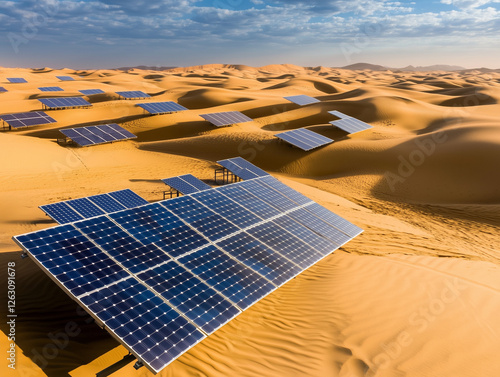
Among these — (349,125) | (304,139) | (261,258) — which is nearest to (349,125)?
(349,125)

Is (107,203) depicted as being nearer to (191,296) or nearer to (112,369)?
(191,296)

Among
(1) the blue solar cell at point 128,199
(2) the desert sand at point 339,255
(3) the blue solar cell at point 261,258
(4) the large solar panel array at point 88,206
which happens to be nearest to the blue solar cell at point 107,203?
(4) the large solar panel array at point 88,206

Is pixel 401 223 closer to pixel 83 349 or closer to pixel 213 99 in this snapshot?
pixel 83 349

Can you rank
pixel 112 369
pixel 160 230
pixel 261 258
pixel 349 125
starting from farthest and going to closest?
pixel 349 125 → pixel 261 258 → pixel 160 230 → pixel 112 369

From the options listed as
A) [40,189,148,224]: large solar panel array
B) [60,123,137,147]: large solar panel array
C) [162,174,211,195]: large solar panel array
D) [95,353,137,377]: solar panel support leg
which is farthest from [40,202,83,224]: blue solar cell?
[60,123,137,147]: large solar panel array

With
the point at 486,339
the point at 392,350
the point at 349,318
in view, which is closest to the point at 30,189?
the point at 349,318

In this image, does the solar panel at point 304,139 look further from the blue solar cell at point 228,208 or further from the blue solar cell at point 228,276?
the blue solar cell at point 228,276

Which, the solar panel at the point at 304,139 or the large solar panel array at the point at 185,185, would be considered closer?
the large solar panel array at the point at 185,185
